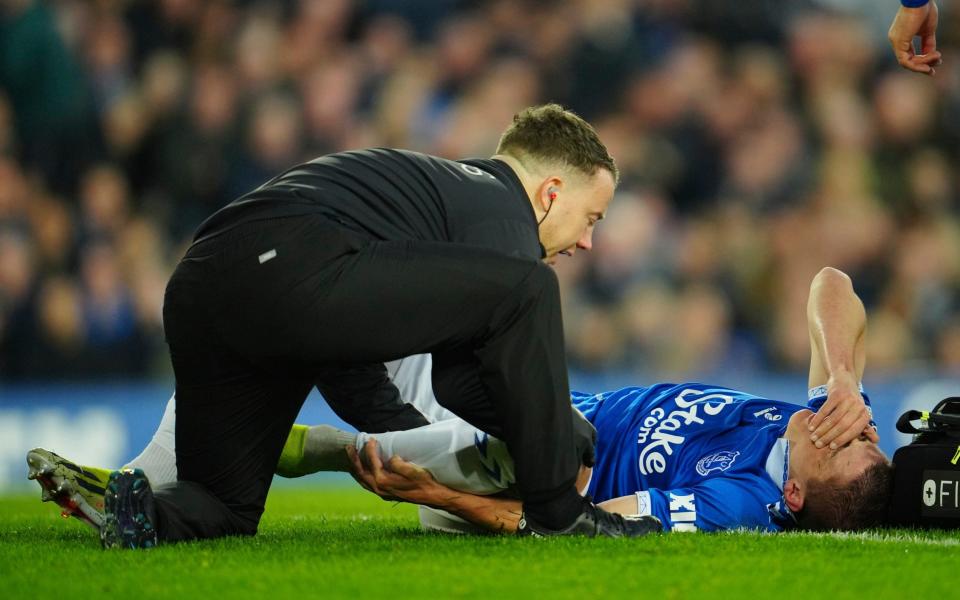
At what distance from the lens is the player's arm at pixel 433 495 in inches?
153

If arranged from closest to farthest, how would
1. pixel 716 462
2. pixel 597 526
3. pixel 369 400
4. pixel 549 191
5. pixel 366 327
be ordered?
1. pixel 366 327
2. pixel 597 526
3. pixel 549 191
4. pixel 716 462
5. pixel 369 400

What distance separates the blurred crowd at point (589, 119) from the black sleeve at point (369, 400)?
186 inches

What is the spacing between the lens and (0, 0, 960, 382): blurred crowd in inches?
372

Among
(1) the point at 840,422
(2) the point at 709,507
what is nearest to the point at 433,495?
(2) the point at 709,507

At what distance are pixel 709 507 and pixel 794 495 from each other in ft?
1.08

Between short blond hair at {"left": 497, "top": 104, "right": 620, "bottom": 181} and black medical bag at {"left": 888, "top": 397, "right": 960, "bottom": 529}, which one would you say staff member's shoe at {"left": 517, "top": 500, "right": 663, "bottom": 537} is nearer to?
black medical bag at {"left": 888, "top": 397, "right": 960, "bottom": 529}

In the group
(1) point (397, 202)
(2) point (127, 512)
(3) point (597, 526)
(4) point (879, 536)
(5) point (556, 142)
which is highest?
(5) point (556, 142)

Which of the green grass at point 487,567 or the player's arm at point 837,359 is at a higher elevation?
the player's arm at point 837,359

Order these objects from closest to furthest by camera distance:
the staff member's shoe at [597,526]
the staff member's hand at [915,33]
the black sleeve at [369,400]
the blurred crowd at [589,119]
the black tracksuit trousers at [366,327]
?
the black tracksuit trousers at [366,327]
the staff member's shoe at [597,526]
the black sleeve at [369,400]
the staff member's hand at [915,33]
the blurred crowd at [589,119]

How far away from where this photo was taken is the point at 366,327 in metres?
3.37

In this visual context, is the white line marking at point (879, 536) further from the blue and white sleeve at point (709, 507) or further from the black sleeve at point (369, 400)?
the black sleeve at point (369, 400)

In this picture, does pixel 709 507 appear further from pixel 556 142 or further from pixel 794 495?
pixel 556 142

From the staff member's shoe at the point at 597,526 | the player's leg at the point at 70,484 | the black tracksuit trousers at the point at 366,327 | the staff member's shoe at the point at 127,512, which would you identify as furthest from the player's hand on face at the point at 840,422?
the player's leg at the point at 70,484

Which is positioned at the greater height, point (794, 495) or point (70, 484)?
point (70, 484)
